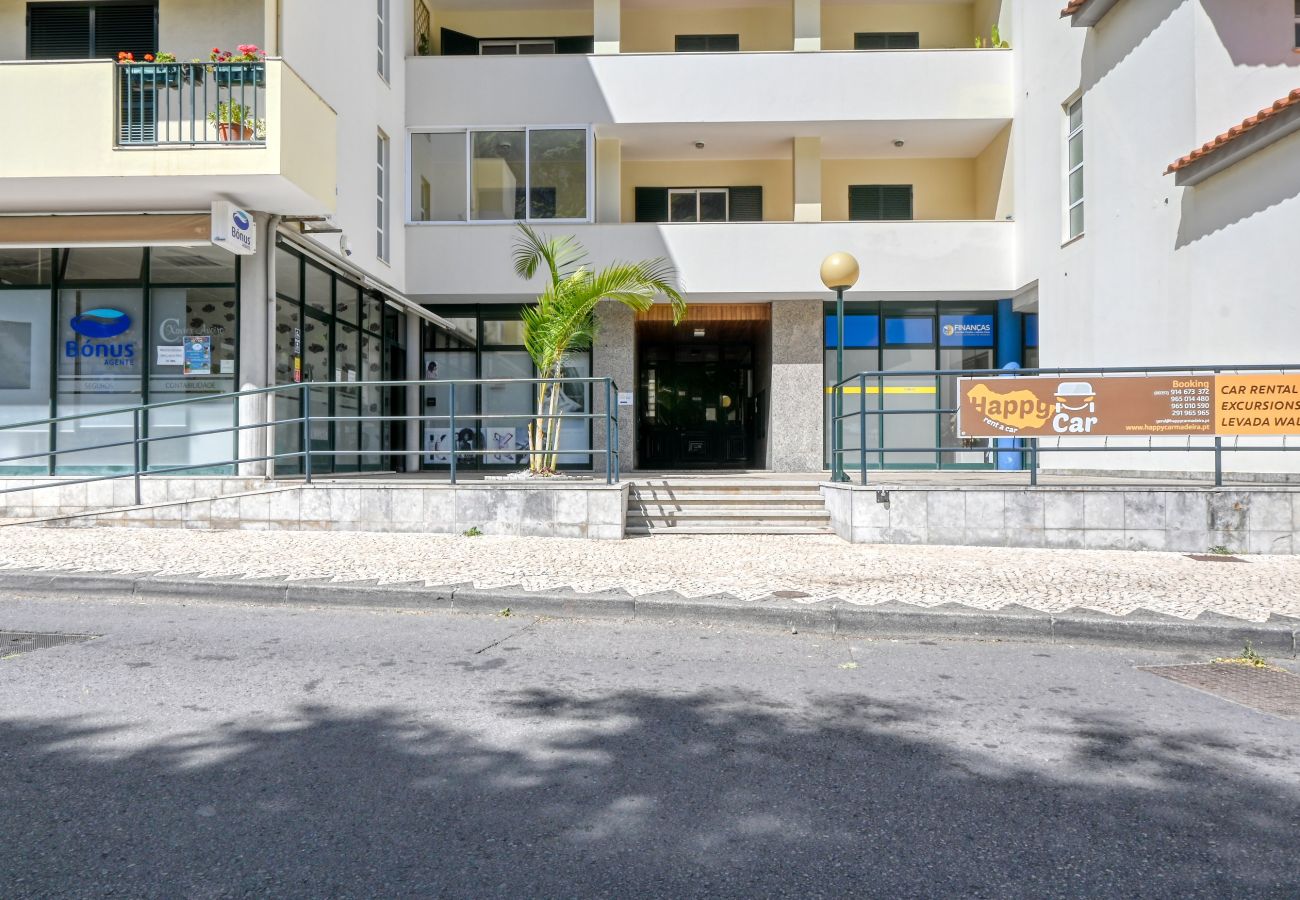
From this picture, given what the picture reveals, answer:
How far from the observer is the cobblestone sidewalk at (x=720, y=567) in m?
6.70

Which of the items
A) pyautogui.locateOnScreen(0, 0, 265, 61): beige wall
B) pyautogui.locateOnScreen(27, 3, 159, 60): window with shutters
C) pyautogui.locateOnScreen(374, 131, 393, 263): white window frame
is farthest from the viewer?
pyautogui.locateOnScreen(374, 131, 393, 263): white window frame

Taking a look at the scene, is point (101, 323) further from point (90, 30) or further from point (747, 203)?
point (747, 203)

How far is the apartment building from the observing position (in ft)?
36.4

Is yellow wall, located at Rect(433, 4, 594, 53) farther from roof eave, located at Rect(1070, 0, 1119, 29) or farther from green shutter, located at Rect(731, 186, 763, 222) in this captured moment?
roof eave, located at Rect(1070, 0, 1119, 29)

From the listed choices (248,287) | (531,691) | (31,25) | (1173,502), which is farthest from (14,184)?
(1173,502)

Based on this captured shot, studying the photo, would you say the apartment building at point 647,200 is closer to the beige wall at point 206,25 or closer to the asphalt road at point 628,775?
the beige wall at point 206,25

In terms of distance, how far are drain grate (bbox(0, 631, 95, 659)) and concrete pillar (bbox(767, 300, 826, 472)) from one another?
13.1 m

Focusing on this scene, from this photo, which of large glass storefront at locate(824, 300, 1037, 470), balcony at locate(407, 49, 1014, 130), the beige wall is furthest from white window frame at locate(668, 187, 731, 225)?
the beige wall

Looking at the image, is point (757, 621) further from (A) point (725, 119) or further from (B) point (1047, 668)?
(A) point (725, 119)

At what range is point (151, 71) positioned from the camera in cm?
1113

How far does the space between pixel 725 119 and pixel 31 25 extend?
10773 millimetres

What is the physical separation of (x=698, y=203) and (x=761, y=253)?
2.87 m

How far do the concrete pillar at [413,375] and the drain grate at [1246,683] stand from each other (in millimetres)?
13967

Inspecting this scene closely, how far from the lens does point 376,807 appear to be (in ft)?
10.5
